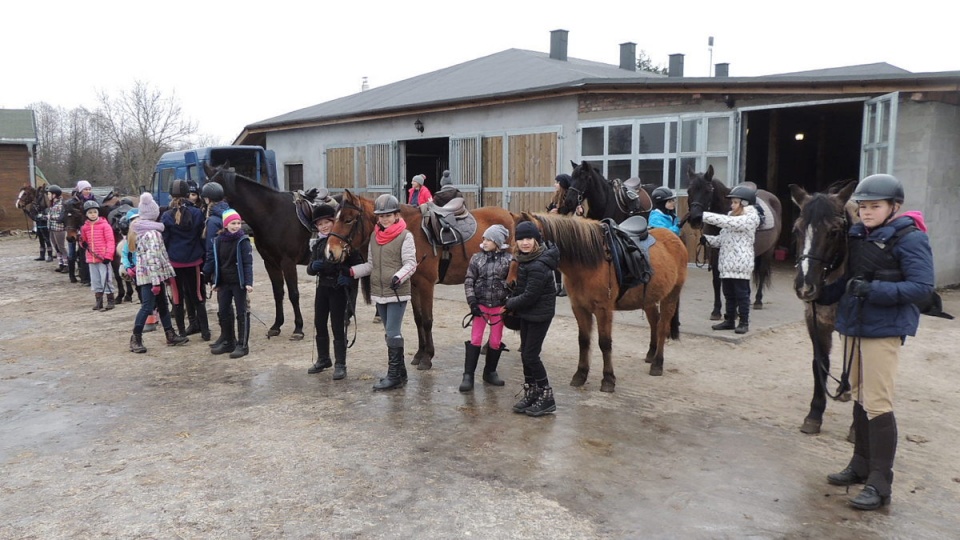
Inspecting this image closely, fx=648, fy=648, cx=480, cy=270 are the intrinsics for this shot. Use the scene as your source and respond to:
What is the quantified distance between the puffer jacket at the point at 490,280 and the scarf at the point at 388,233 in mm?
733

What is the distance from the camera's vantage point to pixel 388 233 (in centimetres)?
536

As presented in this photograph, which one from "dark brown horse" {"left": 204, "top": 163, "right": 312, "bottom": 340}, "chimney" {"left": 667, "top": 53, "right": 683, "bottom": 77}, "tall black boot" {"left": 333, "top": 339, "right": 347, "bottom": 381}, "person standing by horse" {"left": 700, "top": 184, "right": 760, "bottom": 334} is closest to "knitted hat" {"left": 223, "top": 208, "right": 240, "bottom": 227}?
"dark brown horse" {"left": 204, "top": 163, "right": 312, "bottom": 340}

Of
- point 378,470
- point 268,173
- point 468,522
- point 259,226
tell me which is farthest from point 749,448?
point 268,173

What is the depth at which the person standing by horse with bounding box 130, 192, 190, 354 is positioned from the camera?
22.6 ft

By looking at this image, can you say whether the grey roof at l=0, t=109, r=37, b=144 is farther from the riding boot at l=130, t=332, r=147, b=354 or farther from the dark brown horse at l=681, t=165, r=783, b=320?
the dark brown horse at l=681, t=165, r=783, b=320

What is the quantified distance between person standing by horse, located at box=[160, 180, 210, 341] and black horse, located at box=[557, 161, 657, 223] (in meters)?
4.27

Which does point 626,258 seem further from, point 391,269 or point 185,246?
point 185,246

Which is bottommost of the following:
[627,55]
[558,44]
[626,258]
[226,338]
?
[226,338]

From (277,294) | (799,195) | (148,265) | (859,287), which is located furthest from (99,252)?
(859,287)

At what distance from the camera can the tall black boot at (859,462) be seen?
11.6ft

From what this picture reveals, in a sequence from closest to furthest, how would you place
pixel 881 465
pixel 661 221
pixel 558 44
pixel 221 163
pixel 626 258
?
pixel 881 465 → pixel 626 258 → pixel 661 221 → pixel 221 163 → pixel 558 44

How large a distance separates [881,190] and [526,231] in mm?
2188

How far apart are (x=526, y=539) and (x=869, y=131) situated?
9.01 meters

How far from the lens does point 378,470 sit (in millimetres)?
3797
